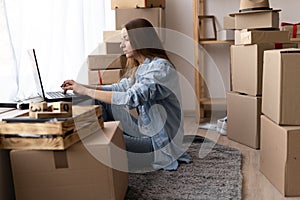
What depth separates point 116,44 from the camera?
9.82 ft

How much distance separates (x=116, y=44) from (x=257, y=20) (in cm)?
106

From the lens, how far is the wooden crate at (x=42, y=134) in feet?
4.30

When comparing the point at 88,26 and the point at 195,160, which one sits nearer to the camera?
the point at 195,160

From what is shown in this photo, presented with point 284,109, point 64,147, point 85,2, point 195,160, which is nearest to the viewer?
point 64,147

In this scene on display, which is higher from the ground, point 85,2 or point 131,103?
point 85,2

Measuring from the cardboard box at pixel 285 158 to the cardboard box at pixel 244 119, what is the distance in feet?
1.91

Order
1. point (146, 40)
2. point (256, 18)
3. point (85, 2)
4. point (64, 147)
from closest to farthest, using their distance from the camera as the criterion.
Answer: point (64, 147)
point (146, 40)
point (256, 18)
point (85, 2)

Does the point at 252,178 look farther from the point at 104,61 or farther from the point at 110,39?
the point at 110,39

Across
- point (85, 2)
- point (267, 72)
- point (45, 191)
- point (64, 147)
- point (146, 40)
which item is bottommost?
point (45, 191)

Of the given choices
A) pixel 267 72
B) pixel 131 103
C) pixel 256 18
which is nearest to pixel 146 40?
pixel 131 103

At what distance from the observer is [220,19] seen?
11.1 ft

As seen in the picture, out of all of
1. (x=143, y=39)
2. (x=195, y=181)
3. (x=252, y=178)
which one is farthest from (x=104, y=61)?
(x=252, y=178)

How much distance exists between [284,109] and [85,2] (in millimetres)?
1827

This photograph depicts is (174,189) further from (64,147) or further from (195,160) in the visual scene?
(64,147)
